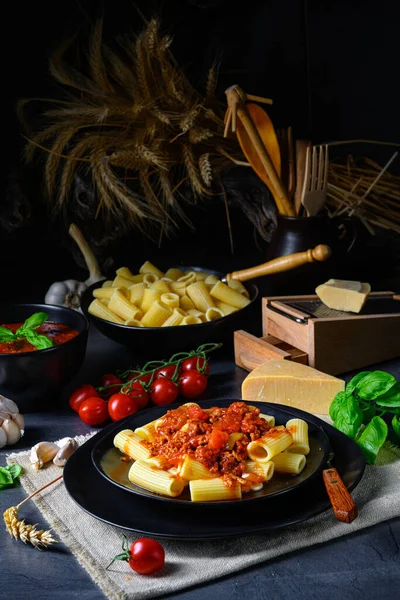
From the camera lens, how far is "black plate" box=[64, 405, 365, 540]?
1.40 meters

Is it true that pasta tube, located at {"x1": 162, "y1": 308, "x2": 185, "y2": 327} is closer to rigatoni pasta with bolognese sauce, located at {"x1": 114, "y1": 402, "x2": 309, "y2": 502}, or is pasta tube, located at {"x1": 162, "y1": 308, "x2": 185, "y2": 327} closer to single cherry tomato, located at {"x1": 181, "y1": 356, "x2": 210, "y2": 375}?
single cherry tomato, located at {"x1": 181, "y1": 356, "x2": 210, "y2": 375}

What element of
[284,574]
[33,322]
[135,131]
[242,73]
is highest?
[242,73]

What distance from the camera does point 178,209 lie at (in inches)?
114

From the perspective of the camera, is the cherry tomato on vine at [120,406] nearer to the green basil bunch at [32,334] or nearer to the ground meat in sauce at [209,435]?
the green basil bunch at [32,334]

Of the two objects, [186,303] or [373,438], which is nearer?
[373,438]

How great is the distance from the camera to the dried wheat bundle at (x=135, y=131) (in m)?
2.70

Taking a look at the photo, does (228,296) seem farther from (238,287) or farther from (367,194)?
(367,194)

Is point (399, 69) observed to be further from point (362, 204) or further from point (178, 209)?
point (178, 209)

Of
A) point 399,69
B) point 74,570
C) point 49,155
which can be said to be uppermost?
point 399,69

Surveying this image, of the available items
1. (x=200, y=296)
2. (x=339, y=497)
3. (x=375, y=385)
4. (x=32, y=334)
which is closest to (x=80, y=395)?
(x=32, y=334)

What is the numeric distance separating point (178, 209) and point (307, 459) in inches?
58.6

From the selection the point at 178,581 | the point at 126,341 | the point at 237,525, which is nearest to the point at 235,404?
the point at 237,525

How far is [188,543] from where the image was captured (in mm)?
1463

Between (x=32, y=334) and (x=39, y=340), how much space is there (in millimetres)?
34
